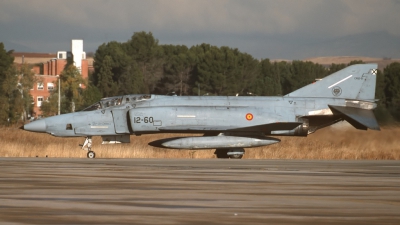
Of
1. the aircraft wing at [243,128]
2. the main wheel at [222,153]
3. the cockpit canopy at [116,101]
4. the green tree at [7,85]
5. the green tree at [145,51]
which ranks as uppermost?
the green tree at [145,51]

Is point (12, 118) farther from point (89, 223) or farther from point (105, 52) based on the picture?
point (89, 223)

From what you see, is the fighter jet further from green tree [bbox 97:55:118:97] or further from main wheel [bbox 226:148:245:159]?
green tree [bbox 97:55:118:97]

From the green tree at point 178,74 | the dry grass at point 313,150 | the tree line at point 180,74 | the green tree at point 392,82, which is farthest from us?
the green tree at point 178,74

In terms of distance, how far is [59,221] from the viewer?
27.9ft

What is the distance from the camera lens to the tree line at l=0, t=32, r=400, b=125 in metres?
86.8

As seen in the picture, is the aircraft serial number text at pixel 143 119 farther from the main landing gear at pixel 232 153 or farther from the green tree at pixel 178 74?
the green tree at pixel 178 74

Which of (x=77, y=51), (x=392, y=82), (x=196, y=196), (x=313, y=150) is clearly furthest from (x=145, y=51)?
(x=196, y=196)

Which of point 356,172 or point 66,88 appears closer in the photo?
point 356,172

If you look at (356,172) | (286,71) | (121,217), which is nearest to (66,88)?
(286,71)

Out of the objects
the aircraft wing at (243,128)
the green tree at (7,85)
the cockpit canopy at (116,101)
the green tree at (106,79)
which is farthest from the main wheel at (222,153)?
the green tree at (106,79)

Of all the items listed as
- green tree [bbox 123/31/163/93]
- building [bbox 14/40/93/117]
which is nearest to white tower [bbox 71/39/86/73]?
building [bbox 14/40/93/117]

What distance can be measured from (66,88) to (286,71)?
32934mm

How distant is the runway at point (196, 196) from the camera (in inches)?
349

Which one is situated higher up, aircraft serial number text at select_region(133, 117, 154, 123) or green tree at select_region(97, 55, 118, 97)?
green tree at select_region(97, 55, 118, 97)
